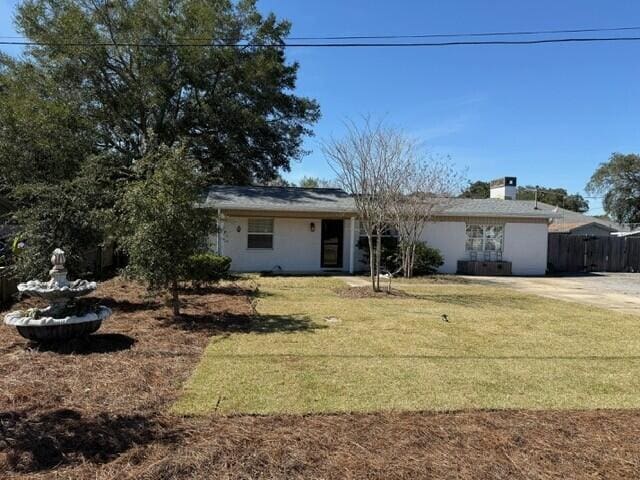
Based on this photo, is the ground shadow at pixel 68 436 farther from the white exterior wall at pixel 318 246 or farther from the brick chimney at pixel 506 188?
the brick chimney at pixel 506 188

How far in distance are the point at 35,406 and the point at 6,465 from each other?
3.62ft

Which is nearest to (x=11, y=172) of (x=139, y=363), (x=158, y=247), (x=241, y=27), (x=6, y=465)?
(x=241, y=27)

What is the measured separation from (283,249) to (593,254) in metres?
14.4

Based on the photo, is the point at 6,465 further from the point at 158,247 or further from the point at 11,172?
the point at 11,172

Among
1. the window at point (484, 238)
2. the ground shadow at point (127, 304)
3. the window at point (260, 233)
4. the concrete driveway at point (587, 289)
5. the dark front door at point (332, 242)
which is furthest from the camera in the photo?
the window at point (484, 238)

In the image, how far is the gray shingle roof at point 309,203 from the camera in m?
17.1

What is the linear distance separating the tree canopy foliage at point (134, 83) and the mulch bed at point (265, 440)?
51.4 feet

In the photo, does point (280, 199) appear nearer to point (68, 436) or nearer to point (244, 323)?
point (244, 323)

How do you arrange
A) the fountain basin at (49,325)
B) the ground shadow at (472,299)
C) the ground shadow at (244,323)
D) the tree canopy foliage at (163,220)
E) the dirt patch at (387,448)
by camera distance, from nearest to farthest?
the dirt patch at (387,448) < the fountain basin at (49,325) < the tree canopy foliage at (163,220) < the ground shadow at (244,323) < the ground shadow at (472,299)

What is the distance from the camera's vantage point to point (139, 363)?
18.4ft

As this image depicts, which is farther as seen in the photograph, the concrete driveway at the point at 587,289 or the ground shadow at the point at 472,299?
the concrete driveway at the point at 587,289

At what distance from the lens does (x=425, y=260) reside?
17.5 metres

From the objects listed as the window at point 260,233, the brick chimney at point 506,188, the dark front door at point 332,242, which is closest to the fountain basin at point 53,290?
the window at point 260,233

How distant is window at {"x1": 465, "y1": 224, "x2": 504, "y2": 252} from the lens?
63.5 feet
